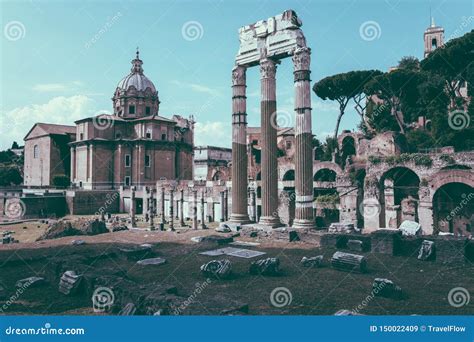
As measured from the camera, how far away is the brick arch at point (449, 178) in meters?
17.0

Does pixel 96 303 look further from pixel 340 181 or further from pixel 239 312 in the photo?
pixel 340 181

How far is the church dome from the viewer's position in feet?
140

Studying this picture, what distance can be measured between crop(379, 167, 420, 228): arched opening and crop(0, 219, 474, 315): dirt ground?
801cm

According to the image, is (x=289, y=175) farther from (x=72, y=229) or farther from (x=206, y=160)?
(x=206, y=160)

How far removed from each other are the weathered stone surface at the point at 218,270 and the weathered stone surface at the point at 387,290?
3633mm

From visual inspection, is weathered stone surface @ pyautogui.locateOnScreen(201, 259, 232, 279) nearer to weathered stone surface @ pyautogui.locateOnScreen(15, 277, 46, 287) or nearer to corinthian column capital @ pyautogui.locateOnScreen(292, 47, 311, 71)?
weathered stone surface @ pyautogui.locateOnScreen(15, 277, 46, 287)

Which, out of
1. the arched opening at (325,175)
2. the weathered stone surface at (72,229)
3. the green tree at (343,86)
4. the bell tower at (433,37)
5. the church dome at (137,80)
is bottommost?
the weathered stone surface at (72,229)

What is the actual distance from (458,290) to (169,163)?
34.5m

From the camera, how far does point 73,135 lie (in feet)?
139

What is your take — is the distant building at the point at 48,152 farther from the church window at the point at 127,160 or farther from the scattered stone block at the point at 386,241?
the scattered stone block at the point at 386,241

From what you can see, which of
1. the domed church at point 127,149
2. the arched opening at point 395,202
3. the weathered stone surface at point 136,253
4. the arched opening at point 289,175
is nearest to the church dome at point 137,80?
the domed church at point 127,149

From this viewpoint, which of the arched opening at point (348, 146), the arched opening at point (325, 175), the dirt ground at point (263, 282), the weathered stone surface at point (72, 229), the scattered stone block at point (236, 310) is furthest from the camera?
the arched opening at point (348, 146)

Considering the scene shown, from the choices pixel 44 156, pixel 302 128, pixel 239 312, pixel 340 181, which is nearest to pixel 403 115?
pixel 340 181

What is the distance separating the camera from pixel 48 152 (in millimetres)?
41312
